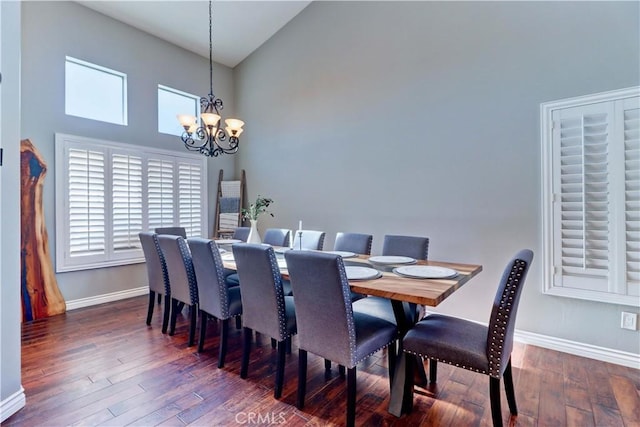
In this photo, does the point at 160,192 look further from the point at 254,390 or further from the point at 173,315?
the point at 254,390

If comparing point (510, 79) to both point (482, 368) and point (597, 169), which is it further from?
point (482, 368)

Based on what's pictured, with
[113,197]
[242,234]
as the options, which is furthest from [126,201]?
[242,234]

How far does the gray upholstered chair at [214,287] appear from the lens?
2398 millimetres

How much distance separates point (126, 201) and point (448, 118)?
13.4 feet

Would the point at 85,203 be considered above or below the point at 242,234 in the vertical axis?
above

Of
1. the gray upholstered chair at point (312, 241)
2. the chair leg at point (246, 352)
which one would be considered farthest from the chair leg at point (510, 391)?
the gray upholstered chair at point (312, 241)

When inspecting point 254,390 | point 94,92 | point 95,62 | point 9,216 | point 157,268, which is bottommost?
point 254,390

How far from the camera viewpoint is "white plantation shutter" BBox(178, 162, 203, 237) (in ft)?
15.6

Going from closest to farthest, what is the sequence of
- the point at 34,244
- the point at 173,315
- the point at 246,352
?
the point at 246,352, the point at 173,315, the point at 34,244

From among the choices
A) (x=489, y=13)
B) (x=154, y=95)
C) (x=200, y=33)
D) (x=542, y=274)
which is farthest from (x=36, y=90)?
(x=542, y=274)

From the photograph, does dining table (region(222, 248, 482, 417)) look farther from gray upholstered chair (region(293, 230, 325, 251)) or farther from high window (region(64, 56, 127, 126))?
high window (region(64, 56, 127, 126))

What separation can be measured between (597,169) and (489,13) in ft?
5.73

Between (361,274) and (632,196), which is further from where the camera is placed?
(632,196)

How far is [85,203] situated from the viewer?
3.78m
